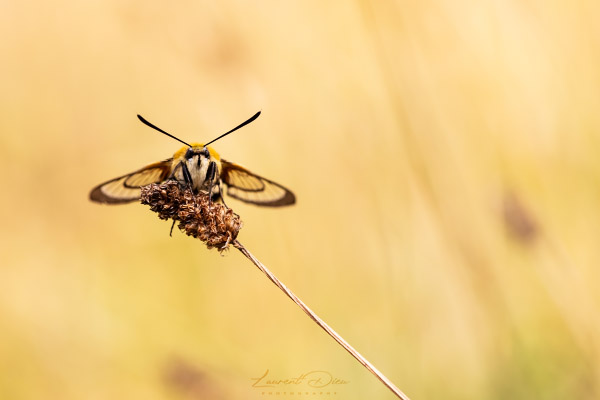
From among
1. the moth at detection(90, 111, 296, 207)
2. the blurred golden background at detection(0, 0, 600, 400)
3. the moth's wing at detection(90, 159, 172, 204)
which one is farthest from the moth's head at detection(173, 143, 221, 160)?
the blurred golden background at detection(0, 0, 600, 400)

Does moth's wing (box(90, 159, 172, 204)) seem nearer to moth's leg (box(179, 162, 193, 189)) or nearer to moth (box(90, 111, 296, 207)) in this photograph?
moth (box(90, 111, 296, 207))

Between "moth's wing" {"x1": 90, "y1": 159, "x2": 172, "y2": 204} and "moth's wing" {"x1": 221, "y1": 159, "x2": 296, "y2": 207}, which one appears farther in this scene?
"moth's wing" {"x1": 221, "y1": 159, "x2": 296, "y2": 207}

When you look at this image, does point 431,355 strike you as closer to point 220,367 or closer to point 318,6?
point 220,367

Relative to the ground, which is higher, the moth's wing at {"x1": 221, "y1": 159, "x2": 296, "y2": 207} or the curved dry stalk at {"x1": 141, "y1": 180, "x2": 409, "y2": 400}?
the curved dry stalk at {"x1": 141, "y1": 180, "x2": 409, "y2": 400}

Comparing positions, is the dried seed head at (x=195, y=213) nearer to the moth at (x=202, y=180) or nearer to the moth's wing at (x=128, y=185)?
the moth at (x=202, y=180)

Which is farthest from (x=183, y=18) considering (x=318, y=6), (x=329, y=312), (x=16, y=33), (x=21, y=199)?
(x=329, y=312)

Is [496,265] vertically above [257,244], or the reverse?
[257,244]

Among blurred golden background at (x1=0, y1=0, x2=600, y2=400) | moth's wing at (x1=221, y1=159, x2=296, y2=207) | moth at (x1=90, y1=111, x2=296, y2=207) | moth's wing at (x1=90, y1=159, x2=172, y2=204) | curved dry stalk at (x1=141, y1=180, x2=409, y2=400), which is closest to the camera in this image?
curved dry stalk at (x1=141, y1=180, x2=409, y2=400)
